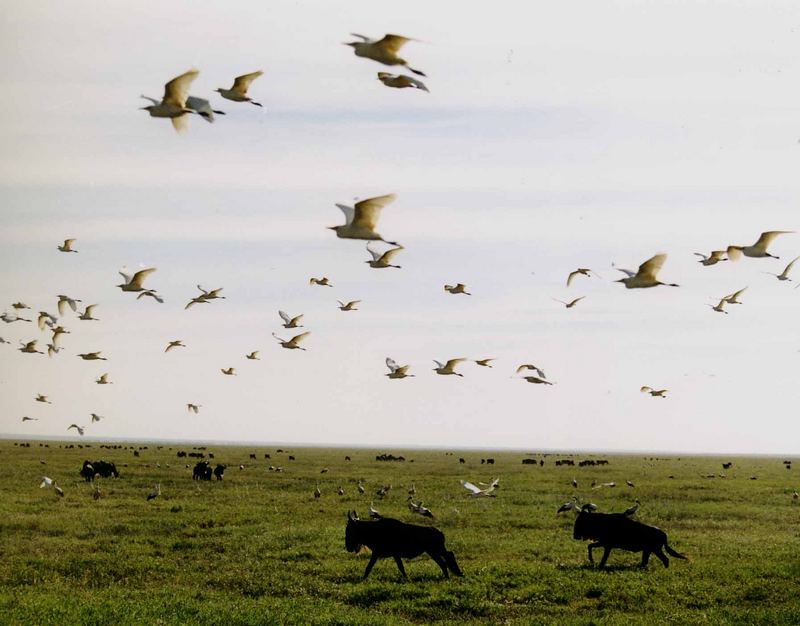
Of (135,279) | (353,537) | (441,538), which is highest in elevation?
(135,279)

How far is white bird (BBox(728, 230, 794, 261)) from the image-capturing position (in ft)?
74.4

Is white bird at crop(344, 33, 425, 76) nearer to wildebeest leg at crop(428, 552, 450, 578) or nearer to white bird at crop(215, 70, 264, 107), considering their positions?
white bird at crop(215, 70, 264, 107)

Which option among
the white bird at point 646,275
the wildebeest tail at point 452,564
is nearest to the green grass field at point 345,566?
the wildebeest tail at point 452,564

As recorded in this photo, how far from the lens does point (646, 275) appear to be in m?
21.7

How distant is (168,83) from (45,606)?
375 inches

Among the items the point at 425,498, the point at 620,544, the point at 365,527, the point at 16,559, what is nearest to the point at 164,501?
the point at 425,498

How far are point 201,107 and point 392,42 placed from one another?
4.50 meters

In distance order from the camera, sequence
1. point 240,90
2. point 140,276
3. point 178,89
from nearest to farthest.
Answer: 1. point 178,89
2. point 240,90
3. point 140,276

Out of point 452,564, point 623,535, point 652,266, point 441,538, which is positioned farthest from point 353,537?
point 652,266

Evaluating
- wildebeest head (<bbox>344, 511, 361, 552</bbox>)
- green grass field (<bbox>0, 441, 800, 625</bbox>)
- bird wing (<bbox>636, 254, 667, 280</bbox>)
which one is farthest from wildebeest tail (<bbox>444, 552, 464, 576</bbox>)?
bird wing (<bbox>636, 254, 667, 280</bbox>)

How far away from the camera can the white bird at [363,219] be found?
16.5m

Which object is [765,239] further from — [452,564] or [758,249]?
[452,564]

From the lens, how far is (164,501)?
34188 mm

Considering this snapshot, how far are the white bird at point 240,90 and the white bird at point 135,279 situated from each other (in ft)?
28.4
